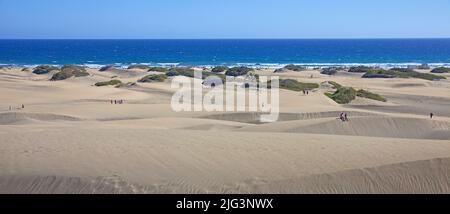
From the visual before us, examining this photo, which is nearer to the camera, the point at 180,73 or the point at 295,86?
the point at 295,86

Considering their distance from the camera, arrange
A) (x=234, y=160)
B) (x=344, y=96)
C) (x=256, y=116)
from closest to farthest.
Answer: (x=234, y=160)
(x=256, y=116)
(x=344, y=96)

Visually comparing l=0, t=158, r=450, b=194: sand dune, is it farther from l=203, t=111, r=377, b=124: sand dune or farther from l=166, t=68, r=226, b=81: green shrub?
l=166, t=68, r=226, b=81: green shrub

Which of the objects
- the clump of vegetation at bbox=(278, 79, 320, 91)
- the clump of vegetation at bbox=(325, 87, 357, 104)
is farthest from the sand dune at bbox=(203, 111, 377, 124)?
the clump of vegetation at bbox=(278, 79, 320, 91)

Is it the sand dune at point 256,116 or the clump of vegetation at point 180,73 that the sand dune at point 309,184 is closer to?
the sand dune at point 256,116

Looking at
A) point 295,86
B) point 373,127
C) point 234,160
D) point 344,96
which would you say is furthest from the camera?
point 295,86

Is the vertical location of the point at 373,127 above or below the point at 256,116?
above

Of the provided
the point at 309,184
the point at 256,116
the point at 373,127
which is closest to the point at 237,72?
the point at 256,116

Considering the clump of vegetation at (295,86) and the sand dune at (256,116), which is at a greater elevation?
the clump of vegetation at (295,86)

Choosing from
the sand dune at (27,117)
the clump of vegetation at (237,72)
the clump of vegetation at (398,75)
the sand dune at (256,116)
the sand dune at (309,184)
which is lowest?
the sand dune at (256,116)

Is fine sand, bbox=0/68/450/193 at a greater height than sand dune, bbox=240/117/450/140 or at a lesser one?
greater

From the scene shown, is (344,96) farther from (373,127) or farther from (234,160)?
Result: (234,160)

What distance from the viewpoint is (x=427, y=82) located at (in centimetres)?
4253

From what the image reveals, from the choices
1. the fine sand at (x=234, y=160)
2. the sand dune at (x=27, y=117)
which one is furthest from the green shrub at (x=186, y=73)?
the fine sand at (x=234, y=160)

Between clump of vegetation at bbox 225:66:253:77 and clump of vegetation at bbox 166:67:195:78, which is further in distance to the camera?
clump of vegetation at bbox 225:66:253:77
